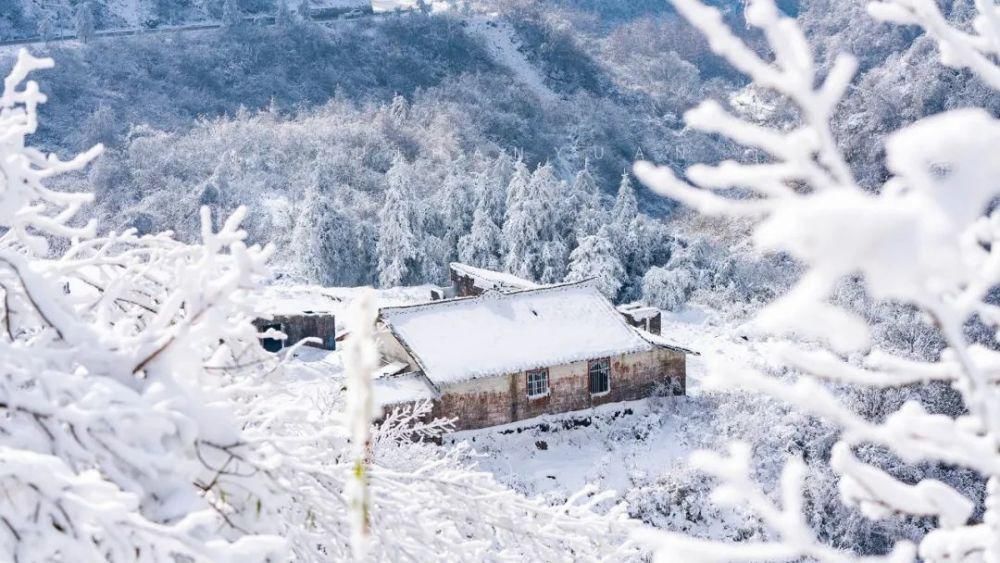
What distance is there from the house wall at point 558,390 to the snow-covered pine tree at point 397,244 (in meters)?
11.9

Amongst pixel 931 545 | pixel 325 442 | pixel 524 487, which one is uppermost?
pixel 931 545

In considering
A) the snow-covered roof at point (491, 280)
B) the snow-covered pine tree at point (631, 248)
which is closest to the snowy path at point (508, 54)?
the snow-covered pine tree at point (631, 248)

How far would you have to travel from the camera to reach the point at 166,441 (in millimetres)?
3113

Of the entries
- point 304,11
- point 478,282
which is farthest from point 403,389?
point 304,11

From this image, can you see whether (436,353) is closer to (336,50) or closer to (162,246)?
(162,246)

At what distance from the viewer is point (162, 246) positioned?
4848 mm

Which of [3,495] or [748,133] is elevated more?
[748,133]

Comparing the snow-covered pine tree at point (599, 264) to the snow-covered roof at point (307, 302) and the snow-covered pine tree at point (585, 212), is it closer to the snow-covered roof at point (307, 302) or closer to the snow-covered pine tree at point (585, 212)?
the snow-covered pine tree at point (585, 212)

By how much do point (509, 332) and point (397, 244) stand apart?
11544 millimetres

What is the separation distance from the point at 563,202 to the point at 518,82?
26916 mm

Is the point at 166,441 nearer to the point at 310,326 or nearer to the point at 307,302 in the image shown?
the point at 310,326

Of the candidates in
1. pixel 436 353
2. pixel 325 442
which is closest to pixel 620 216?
pixel 436 353

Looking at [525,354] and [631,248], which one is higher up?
[525,354]

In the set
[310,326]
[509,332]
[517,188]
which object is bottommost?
[310,326]
